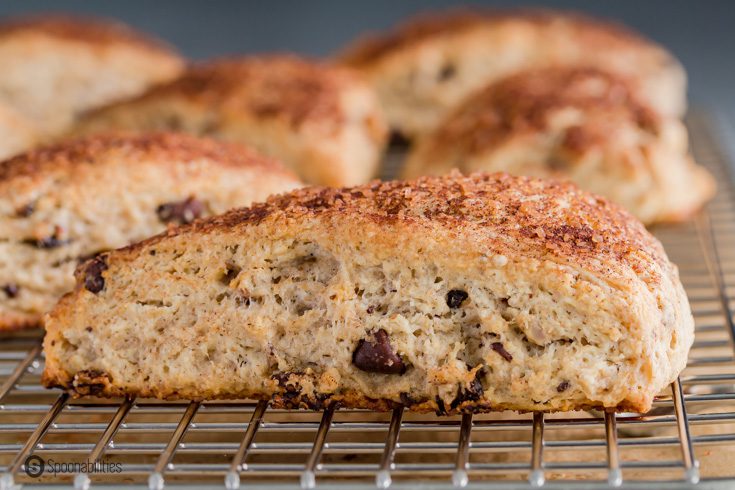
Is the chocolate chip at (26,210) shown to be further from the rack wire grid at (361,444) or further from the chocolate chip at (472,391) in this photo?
the chocolate chip at (472,391)

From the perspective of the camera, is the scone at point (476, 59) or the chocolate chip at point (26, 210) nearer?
the chocolate chip at point (26, 210)

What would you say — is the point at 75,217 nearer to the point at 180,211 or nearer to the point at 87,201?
the point at 87,201

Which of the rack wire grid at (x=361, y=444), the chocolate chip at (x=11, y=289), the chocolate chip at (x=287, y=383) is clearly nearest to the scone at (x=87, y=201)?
A: the chocolate chip at (x=11, y=289)

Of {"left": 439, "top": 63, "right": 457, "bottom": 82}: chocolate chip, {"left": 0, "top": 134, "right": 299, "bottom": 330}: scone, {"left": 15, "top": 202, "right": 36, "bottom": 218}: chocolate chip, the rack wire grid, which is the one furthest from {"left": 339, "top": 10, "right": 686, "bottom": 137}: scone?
the rack wire grid

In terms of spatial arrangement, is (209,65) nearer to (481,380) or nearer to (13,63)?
(13,63)

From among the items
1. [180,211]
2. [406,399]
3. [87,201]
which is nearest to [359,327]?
[406,399]

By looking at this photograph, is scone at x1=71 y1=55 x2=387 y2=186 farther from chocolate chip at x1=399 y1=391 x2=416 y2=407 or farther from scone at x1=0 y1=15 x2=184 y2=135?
chocolate chip at x1=399 y1=391 x2=416 y2=407
